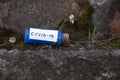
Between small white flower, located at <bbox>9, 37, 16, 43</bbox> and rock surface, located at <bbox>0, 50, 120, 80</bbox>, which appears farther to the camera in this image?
small white flower, located at <bbox>9, 37, 16, 43</bbox>

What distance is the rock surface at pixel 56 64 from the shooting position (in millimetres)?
1583

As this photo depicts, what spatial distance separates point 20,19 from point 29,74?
342 millimetres

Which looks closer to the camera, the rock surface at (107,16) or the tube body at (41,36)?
the tube body at (41,36)

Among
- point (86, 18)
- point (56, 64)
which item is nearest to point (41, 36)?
point (56, 64)

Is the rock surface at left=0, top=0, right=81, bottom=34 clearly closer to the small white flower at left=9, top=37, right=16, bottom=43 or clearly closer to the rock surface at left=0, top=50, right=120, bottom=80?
the small white flower at left=9, top=37, right=16, bottom=43

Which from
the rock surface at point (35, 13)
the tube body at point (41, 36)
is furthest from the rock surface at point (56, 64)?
the rock surface at point (35, 13)

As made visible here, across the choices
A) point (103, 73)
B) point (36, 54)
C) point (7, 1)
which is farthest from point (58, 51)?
point (7, 1)

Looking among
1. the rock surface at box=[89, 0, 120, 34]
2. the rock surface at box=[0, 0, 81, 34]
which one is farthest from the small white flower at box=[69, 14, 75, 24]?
the rock surface at box=[89, 0, 120, 34]

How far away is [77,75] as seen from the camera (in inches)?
62.9

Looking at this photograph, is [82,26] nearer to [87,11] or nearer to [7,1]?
[87,11]

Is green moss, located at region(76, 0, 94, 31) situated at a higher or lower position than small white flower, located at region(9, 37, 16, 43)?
higher

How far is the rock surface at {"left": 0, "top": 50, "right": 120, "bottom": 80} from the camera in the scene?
1.58 meters

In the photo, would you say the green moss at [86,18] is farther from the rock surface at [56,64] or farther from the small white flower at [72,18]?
the rock surface at [56,64]

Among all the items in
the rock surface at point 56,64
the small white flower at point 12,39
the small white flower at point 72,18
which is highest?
the small white flower at point 72,18
